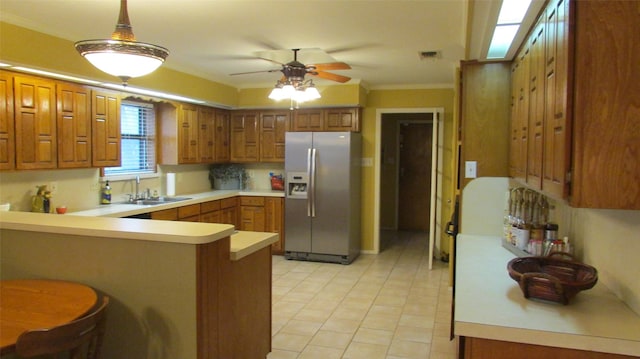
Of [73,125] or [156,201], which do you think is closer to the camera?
[73,125]

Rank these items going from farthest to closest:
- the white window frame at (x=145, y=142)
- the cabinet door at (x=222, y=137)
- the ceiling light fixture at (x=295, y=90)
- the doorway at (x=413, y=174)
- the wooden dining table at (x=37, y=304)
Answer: the doorway at (x=413, y=174) < the cabinet door at (x=222, y=137) < the white window frame at (x=145, y=142) < the ceiling light fixture at (x=295, y=90) < the wooden dining table at (x=37, y=304)

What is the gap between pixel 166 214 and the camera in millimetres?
4711

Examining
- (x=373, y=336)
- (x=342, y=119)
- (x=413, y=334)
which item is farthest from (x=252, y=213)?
(x=413, y=334)

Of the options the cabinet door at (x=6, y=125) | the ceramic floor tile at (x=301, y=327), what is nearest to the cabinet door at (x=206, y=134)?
the cabinet door at (x=6, y=125)

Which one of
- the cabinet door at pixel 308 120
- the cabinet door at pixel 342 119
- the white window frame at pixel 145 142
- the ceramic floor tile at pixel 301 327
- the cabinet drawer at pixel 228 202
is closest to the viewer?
the ceramic floor tile at pixel 301 327

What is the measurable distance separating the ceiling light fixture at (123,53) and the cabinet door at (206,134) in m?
3.73

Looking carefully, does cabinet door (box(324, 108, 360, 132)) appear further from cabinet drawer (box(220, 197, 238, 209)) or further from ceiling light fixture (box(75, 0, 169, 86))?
ceiling light fixture (box(75, 0, 169, 86))

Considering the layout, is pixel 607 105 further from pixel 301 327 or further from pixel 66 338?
pixel 301 327

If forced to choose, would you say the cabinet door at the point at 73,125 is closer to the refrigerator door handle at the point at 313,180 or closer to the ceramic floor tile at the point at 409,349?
the refrigerator door handle at the point at 313,180

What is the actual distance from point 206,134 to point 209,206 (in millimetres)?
1034

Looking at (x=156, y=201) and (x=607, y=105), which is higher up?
(x=607, y=105)

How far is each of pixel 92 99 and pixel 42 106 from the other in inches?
20.5

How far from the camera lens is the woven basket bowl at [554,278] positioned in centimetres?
183

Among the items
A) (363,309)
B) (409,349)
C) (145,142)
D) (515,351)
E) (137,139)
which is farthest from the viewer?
(145,142)
